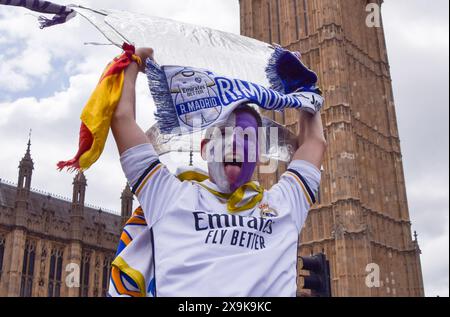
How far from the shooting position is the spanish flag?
211 centimetres

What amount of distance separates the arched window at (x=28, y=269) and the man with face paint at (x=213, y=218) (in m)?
24.6

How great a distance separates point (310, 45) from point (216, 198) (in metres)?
30.8

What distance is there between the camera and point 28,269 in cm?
2520

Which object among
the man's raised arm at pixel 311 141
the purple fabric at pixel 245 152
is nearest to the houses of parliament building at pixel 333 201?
the man's raised arm at pixel 311 141

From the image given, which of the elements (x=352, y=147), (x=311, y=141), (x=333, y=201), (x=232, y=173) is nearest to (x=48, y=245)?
(x=333, y=201)

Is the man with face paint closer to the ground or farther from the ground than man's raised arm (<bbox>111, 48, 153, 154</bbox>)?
closer to the ground

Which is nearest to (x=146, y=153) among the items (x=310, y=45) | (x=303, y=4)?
(x=310, y=45)

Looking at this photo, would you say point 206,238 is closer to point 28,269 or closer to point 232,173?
point 232,173

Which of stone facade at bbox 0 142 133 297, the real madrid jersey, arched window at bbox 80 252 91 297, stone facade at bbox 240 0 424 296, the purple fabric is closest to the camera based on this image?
the real madrid jersey

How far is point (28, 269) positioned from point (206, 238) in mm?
25624

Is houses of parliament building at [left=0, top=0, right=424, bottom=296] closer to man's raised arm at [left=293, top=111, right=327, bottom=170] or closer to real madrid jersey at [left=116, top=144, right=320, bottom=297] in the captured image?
man's raised arm at [left=293, top=111, right=327, bottom=170]

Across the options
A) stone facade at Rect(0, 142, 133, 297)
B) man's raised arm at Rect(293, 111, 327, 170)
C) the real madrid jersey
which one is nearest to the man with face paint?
the real madrid jersey
